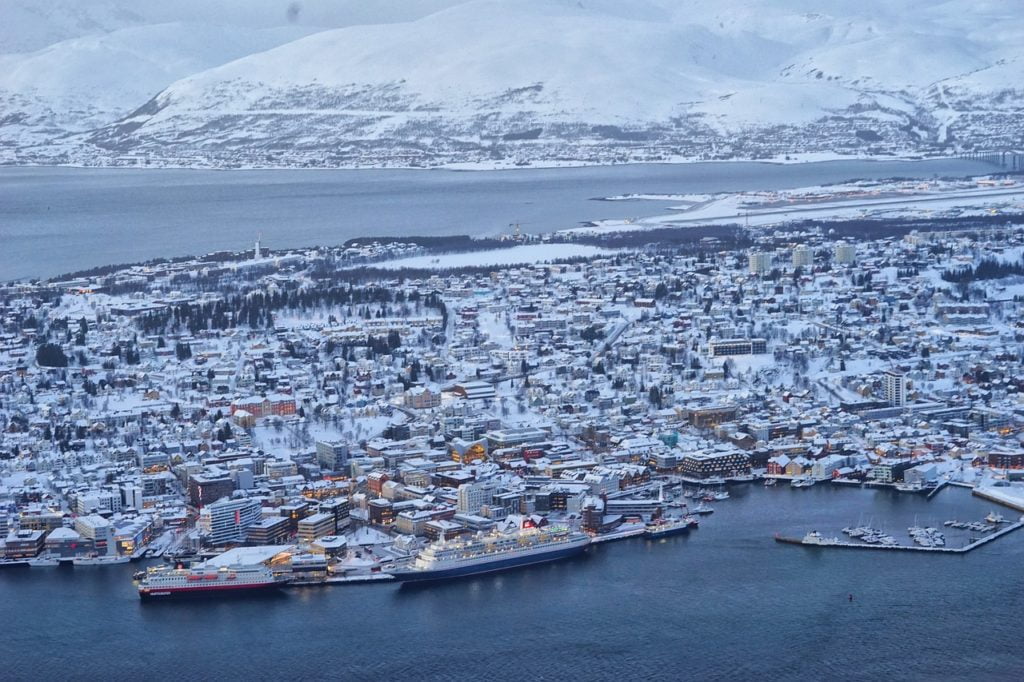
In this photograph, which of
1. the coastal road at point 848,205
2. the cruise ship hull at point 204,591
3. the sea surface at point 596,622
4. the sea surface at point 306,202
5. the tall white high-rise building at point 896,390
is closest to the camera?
the sea surface at point 596,622

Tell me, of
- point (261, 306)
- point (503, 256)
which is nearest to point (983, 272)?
point (503, 256)

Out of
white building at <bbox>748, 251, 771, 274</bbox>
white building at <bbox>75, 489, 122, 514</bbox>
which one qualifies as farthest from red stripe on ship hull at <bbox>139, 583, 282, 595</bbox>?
white building at <bbox>748, 251, 771, 274</bbox>

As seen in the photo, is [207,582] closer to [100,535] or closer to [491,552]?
[100,535]

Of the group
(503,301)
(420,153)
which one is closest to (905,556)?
(503,301)

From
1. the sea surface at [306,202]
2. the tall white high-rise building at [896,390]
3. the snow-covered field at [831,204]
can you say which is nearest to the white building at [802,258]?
the snow-covered field at [831,204]

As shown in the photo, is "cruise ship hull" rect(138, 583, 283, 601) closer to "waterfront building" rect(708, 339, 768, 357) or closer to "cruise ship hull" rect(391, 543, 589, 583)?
"cruise ship hull" rect(391, 543, 589, 583)

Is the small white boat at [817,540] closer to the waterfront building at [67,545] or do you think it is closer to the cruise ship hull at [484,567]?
the cruise ship hull at [484,567]

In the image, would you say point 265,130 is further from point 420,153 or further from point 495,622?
point 495,622

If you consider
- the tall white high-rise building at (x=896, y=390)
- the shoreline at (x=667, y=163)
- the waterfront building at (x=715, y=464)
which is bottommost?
the waterfront building at (x=715, y=464)
